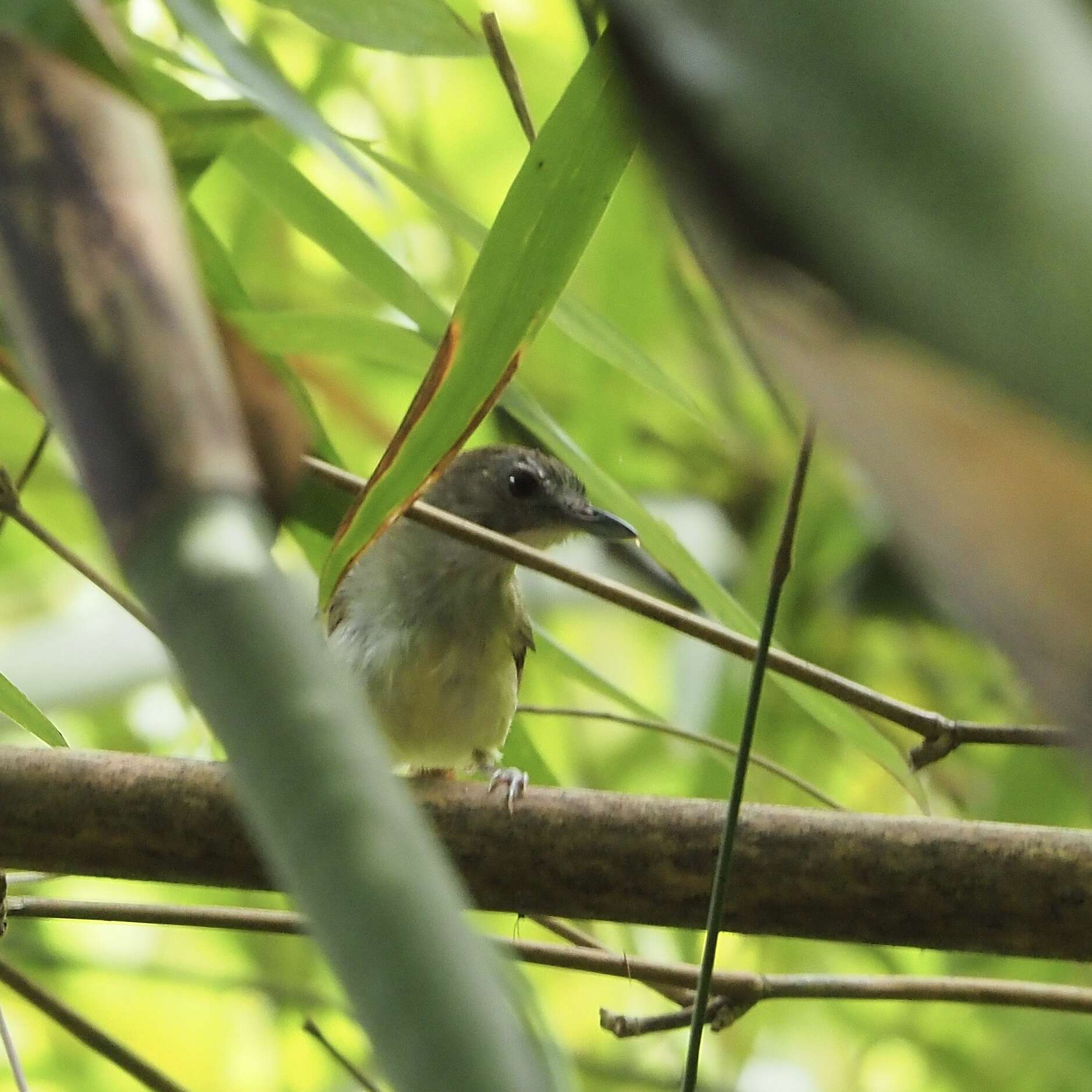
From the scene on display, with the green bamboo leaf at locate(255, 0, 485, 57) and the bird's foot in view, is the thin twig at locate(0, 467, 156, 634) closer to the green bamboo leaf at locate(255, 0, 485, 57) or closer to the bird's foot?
the bird's foot

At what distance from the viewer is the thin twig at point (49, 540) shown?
1192 mm

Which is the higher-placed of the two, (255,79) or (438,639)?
(255,79)

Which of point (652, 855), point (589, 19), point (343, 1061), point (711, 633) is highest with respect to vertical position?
point (589, 19)

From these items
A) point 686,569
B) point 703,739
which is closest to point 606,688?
point 703,739

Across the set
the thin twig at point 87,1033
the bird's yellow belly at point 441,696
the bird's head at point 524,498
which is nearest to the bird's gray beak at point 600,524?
the bird's head at point 524,498

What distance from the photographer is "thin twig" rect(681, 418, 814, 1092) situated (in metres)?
0.75

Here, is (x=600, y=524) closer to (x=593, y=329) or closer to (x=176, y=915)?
(x=593, y=329)

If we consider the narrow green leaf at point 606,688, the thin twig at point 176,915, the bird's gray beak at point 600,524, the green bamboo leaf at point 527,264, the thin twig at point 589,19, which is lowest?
the thin twig at point 176,915

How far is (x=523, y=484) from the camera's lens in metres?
2.38

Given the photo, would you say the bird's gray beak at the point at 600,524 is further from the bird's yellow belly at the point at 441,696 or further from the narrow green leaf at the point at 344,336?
the narrow green leaf at the point at 344,336

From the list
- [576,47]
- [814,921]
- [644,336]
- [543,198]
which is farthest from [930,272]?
[576,47]

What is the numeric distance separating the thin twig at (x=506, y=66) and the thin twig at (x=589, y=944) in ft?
2.09

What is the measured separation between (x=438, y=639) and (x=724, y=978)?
1.07 meters

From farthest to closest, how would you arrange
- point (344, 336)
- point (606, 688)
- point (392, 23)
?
point (606, 688)
point (344, 336)
point (392, 23)
